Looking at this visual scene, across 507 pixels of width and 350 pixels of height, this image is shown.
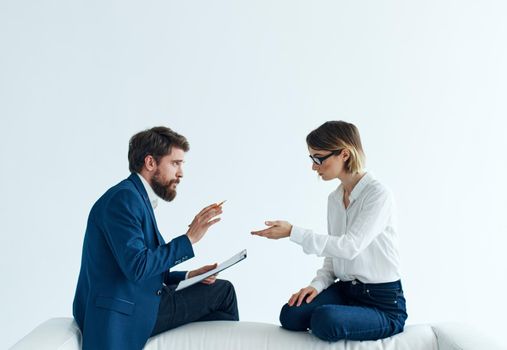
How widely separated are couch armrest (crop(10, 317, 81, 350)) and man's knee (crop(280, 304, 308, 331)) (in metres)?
0.88

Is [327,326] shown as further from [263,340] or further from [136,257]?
[136,257]

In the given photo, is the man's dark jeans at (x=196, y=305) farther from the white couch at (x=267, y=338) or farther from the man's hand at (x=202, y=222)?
the man's hand at (x=202, y=222)

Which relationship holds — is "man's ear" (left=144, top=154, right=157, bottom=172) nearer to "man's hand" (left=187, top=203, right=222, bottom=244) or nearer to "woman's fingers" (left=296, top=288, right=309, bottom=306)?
"man's hand" (left=187, top=203, right=222, bottom=244)

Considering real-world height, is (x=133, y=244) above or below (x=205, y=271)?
above

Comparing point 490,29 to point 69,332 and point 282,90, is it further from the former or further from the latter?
point 69,332

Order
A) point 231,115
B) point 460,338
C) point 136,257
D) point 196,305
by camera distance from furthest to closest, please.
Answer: point 231,115 < point 196,305 < point 460,338 < point 136,257

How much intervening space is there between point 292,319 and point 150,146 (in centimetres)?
97

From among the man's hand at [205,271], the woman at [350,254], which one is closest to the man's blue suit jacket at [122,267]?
the man's hand at [205,271]

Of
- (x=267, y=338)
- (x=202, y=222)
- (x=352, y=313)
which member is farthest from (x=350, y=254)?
(x=202, y=222)

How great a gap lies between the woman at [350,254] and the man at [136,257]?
42 centimetres

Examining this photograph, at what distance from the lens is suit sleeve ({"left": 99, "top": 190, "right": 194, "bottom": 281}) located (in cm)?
257

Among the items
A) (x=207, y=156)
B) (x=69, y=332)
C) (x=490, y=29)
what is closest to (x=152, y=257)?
(x=69, y=332)

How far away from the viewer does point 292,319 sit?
2924 mm

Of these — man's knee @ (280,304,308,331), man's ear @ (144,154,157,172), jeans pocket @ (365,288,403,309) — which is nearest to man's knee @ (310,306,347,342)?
man's knee @ (280,304,308,331)
